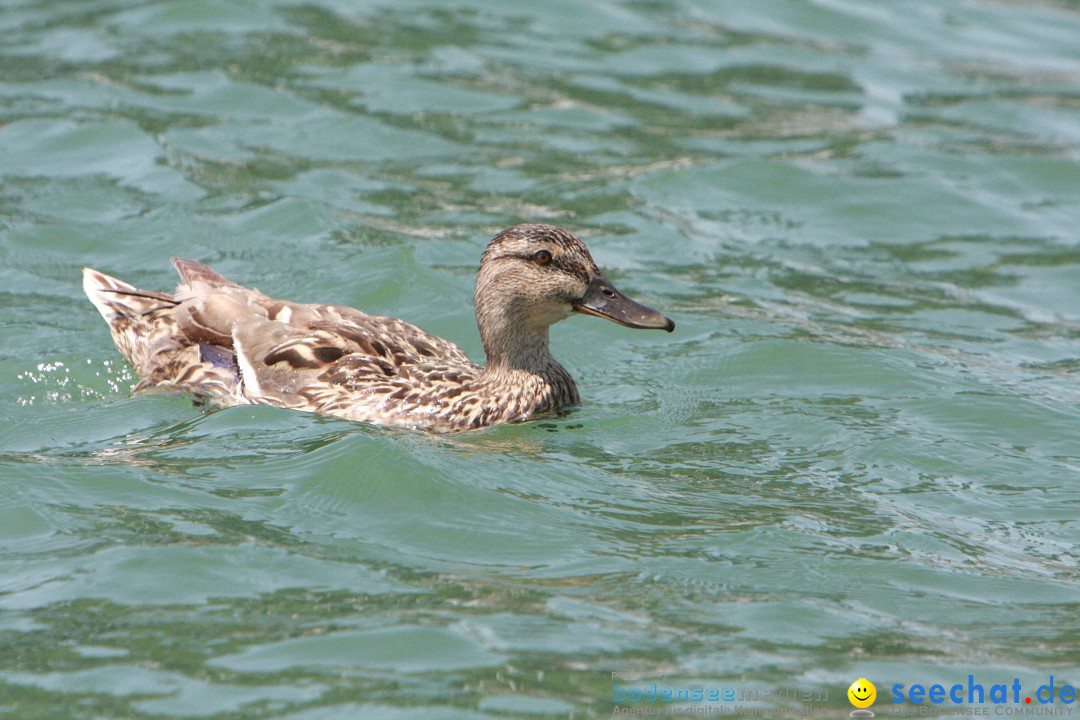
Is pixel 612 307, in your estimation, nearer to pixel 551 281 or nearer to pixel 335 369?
pixel 551 281

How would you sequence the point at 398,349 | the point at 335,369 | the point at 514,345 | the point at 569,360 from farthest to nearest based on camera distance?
the point at 569,360
the point at 398,349
the point at 514,345
the point at 335,369

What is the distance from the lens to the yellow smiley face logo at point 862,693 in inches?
236

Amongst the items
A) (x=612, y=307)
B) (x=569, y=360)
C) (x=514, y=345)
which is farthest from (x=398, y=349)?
(x=569, y=360)

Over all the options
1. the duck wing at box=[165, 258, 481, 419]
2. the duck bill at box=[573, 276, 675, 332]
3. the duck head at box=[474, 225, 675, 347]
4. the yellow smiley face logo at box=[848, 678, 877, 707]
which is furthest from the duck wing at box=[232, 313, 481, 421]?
the yellow smiley face logo at box=[848, 678, 877, 707]

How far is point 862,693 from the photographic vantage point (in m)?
6.04

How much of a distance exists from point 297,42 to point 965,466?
10.2 metres

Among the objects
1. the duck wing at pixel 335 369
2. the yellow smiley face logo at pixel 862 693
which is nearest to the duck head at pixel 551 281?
the duck wing at pixel 335 369

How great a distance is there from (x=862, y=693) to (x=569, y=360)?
5.09 meters

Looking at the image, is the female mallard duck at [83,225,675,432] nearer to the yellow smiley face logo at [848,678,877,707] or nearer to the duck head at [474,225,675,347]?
the duck head at [474,225,675,347]

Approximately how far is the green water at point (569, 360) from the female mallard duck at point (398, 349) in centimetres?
31

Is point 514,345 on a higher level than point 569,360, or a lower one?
higher

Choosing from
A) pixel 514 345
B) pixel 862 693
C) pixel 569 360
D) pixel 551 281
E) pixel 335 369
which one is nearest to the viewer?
pixel 862 693

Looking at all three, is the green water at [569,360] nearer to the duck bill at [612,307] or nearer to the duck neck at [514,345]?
the duck neck at [514,345]

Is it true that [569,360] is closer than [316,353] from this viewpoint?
No
